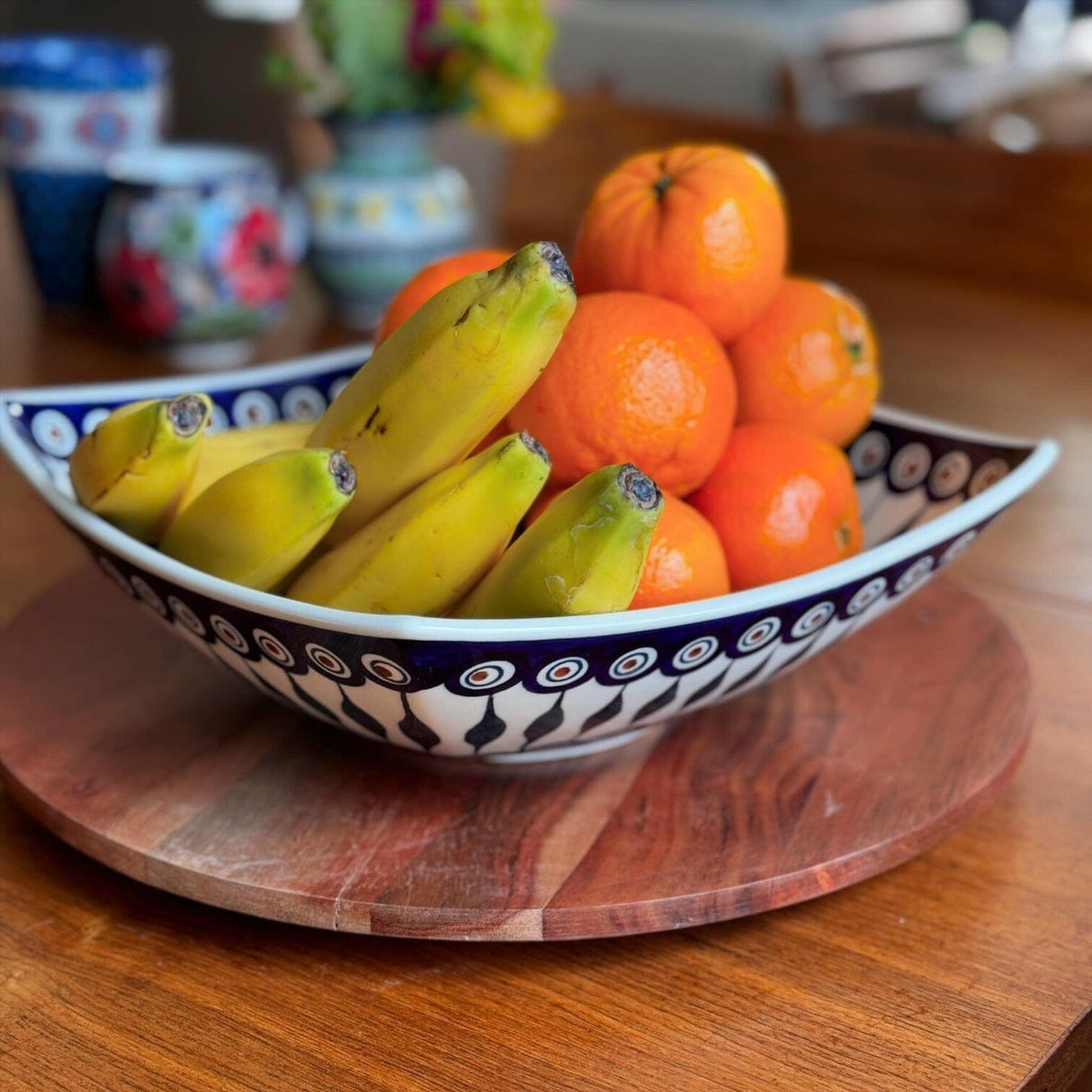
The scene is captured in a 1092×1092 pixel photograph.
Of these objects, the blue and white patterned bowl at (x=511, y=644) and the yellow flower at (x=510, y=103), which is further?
the yellow flower at (x=510, y=103)

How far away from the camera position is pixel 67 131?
1.20 m

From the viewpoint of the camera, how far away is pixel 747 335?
0.60 meters

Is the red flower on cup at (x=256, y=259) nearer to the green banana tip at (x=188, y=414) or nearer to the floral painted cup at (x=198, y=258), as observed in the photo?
the floral painted cup at (x=198, y=258)

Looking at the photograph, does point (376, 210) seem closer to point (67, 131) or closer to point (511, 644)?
point (67, 131)

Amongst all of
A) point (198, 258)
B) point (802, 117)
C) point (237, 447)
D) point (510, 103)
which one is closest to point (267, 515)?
point (237, 447)

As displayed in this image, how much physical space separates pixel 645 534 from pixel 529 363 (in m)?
0.08

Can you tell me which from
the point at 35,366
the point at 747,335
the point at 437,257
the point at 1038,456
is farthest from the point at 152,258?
the point at 1038,456

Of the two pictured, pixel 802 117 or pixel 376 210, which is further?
pixel 802 117

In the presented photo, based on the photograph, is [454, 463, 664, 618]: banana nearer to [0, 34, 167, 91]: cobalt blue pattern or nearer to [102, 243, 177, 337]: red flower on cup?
[102, 243, 177, 337]: red flower on cup

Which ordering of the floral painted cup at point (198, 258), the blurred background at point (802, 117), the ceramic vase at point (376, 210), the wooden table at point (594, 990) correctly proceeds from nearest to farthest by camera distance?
the wooden table at point (594, 990) < the floral painted cup at point (198, 258) < the ceramic vase at point (376, 210) < the blurred background at point (802, 117)

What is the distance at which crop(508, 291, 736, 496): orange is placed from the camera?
0.52m

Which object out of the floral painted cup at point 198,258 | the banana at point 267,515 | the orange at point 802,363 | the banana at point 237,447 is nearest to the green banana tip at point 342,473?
the banana at point 267,515

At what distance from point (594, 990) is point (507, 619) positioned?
129 mm

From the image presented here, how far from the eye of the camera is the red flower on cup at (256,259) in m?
1.11
